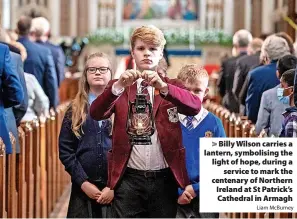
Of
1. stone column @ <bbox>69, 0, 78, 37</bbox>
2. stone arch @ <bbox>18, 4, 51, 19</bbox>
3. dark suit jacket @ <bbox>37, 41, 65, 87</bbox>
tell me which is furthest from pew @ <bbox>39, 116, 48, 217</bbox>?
stone column @ <bbox>69, 0, 78, 37</bbox>

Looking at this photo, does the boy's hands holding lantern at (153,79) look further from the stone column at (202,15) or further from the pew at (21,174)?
the stone column at (202,15)

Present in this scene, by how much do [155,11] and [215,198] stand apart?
20.3 meters

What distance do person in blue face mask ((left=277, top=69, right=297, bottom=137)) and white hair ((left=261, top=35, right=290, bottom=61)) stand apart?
1.54 metres

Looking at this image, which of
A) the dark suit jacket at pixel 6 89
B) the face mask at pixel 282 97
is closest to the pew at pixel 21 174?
the dark suit jacket at pixel 6 89

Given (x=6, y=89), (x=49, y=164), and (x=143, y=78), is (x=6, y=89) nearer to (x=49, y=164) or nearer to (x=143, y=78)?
(x=49, y=164)

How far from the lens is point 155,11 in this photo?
24.4 metres

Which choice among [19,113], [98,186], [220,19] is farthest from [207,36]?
[98,186]

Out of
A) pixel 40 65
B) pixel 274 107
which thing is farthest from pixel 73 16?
pixel 274 107

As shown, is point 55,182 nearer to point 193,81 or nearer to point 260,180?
point 193,81

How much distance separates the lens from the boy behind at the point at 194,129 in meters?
4.95

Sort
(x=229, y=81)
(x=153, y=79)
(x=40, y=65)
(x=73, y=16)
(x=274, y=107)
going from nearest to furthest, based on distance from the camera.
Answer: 1. (x=153, y=79)
2. (x=274, y=107)
3. (x=40, y=65)
4. (x=229, y=81)
5. (x=73, y=16)

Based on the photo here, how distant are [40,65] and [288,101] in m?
4.19

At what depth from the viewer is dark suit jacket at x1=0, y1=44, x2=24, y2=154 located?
20.9ft

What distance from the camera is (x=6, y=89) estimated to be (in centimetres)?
655
